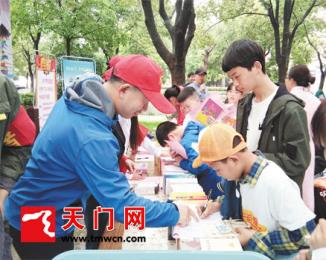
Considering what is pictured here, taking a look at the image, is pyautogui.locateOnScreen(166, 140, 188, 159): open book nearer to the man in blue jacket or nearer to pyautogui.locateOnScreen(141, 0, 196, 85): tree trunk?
the man in blue jacket

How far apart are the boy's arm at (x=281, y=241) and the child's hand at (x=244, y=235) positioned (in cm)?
1

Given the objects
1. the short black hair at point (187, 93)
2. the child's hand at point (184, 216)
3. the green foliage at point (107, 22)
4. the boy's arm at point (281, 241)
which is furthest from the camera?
the green foliage at point (107, 22)

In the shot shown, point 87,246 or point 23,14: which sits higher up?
point 23,14

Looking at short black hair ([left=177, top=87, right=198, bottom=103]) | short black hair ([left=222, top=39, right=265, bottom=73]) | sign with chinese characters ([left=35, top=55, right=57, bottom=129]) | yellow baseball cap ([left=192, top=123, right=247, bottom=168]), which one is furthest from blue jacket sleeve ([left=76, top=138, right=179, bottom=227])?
sign with chinese characters ([left=35, top=55, right=57, bottom=129])

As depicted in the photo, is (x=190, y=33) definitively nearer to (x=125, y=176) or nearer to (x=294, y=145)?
(x=294, y=145)

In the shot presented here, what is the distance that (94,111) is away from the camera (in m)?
1.57

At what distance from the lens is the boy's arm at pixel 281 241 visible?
1.63 meters

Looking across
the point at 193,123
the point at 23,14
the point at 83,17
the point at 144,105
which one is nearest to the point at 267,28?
the point at 83,17

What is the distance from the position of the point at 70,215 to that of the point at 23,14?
1277cm

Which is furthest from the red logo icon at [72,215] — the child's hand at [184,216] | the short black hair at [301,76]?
the short black hair at [301,76]

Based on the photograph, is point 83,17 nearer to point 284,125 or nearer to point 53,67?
point 53,67

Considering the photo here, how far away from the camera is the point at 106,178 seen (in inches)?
58.2

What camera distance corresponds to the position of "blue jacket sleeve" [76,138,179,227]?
144 cm

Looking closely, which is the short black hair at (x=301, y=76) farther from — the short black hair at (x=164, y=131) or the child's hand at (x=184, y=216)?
the child's hand at (x=184, y=216)
